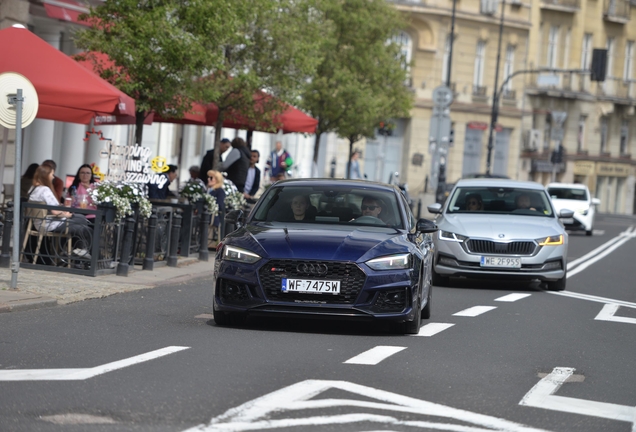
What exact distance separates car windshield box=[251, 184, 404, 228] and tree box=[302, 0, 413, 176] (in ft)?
74.3

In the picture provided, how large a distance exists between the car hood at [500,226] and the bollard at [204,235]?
3787 mm

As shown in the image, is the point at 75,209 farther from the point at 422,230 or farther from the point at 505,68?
the point at 505,68

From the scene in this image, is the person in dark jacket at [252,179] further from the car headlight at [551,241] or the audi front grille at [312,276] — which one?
the audi front grille at [312,276]

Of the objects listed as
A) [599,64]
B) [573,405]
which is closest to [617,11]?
[599,64]

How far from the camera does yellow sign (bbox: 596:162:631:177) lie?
82.1m

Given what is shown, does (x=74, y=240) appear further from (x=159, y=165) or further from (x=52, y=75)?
(x=159, y=165)

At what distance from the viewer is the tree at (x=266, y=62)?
24.5 m

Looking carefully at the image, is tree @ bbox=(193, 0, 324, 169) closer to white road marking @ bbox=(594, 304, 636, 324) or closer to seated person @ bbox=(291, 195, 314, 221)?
white road marking @ bbox=(594, 304, 636, 324)

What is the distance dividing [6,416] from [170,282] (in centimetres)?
961

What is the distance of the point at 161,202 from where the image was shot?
19.6m

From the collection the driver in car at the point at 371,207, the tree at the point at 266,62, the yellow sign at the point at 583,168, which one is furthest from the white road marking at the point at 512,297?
the yellow sign at the point at 583,168

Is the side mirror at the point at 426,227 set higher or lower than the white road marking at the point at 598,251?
higher

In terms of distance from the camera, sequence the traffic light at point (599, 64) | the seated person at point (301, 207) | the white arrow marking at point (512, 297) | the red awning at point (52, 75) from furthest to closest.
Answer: the traffic light at point (599, 64) → the white arrow marking at point (512, 297) → the red awning at point (52, 75) → the seated person at point (301, 207)

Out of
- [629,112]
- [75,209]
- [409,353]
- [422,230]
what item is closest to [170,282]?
[75,209]
